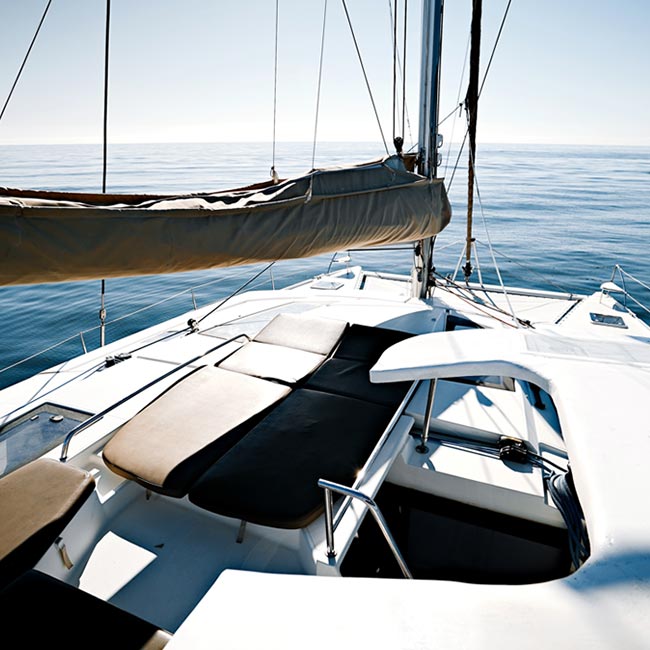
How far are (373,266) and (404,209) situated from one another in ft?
31.2

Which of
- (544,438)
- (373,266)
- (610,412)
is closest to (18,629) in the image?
(610,412)

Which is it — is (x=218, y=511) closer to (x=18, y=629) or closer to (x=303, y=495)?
(x=303, y=495)

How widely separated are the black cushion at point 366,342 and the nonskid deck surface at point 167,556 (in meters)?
1.42

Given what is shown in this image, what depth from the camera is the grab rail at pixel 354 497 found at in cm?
173

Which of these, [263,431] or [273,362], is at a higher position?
[273,362]

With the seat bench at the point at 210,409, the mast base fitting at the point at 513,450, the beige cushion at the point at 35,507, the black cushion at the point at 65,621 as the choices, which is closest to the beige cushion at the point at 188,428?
the seat bench at the point at 210,409

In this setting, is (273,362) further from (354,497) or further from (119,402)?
(354,497)

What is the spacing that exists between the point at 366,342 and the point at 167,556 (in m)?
1.95

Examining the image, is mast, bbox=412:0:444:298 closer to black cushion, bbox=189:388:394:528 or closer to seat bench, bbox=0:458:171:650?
black cushion, bbox=189:388:394:528

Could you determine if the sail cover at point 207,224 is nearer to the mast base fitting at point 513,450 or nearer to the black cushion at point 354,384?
the black cushion at point 354,384

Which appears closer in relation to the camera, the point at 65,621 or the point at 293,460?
the point at 65,621

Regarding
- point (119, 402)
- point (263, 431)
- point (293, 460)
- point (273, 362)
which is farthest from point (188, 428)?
point (273, 362)

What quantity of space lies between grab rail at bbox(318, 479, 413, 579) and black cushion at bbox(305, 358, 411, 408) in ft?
3.30

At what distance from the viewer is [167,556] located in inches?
84.4
